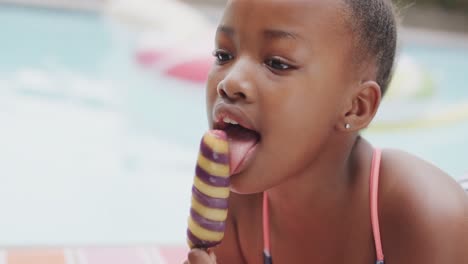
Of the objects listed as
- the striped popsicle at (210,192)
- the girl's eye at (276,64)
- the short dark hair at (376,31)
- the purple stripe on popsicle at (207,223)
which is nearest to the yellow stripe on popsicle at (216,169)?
the striped popsicle at (210,192)

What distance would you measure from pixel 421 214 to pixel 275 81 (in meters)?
0.39

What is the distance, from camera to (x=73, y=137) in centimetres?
450

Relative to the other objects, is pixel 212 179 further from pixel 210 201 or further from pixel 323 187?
pixel 323 187

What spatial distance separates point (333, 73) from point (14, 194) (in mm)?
2297

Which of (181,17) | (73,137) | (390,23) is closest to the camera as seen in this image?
(390,23)

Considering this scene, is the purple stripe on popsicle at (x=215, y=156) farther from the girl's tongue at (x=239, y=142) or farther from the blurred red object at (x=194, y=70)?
the blurred red object at (x=194, y=70)

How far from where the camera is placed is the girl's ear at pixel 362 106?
149 cm

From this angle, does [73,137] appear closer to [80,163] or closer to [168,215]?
[80,163]

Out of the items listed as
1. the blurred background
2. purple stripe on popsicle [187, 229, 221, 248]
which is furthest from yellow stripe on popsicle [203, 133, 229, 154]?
the blurred background

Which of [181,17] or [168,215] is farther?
[181,17]

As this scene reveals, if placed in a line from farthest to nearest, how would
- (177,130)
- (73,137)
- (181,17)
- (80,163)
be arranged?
(181,17)
(177,130)
(73,137)
(80,163)

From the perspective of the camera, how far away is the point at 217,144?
1.35 m

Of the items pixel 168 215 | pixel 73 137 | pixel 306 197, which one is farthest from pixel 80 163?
pixel 306 197

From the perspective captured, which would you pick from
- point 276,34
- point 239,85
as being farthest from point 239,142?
point 276,34
